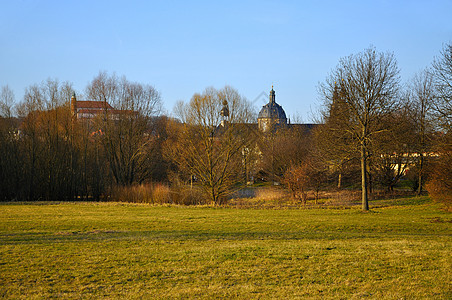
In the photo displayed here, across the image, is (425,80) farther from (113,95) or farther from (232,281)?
(232,281)

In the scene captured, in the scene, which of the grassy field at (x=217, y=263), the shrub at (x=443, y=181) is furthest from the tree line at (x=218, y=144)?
the grassy field at (x=217, y=263)

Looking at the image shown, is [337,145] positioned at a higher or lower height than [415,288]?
higher

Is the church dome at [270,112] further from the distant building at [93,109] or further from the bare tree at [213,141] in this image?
the bare tree at [213,141]

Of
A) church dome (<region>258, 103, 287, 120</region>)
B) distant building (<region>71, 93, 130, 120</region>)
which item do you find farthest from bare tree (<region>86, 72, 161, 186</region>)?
church dome (<region>258, 103, 287, 120</region>)

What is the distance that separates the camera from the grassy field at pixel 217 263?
643cm

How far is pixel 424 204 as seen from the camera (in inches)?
973

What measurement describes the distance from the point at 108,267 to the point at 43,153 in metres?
26.3

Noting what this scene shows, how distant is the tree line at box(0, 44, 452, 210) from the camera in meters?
22.9

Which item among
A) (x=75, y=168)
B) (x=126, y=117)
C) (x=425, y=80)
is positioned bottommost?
(x=75, y=168)

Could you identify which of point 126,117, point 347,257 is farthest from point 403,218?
point 126,117

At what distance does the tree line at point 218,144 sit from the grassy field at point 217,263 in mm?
9877

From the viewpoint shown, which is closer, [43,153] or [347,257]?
[347,257]

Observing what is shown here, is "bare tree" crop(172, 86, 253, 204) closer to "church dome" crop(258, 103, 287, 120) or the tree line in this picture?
the tree line

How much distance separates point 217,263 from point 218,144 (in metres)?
19.3
